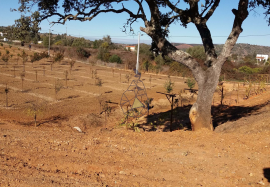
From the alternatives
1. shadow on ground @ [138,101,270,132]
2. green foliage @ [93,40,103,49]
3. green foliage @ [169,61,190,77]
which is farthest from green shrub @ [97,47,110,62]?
shadow on ground @ [138,101,270,132]

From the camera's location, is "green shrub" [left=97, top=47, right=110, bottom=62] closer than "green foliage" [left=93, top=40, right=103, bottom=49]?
Yes

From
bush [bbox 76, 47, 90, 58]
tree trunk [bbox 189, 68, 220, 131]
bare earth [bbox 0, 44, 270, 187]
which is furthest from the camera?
bush [bbox 76, 47, 90, 58]

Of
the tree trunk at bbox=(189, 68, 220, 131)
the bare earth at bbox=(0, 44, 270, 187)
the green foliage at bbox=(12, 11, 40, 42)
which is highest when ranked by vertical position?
the green foliage at bbox=(12, 11, 40, 42)

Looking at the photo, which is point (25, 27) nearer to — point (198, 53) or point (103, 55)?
point (198, 53)

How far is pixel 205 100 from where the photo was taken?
668 centimetres

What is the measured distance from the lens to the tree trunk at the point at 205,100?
6621 mm

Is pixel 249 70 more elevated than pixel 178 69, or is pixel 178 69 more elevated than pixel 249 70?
pixel 249 70

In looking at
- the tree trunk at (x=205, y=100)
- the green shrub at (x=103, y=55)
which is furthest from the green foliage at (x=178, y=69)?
the tree trunk at (x=205, y=100)

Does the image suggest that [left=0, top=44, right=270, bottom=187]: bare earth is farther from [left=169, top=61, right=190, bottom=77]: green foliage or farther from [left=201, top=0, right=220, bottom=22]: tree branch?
[left=169, top=61, right=190, bottom=77]: green foliage

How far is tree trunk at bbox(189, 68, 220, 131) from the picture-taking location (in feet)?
21.7

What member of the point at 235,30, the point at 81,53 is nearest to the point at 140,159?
the point at 235,30

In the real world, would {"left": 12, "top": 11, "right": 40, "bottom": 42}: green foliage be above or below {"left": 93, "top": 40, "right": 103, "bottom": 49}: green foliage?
below

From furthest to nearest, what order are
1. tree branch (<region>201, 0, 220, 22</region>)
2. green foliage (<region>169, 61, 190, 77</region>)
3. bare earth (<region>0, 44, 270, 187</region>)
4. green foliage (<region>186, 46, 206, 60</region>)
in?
green foliage (<region>186, 46, 206, 60</region>) < green foliage (<region>169, 61, 190, 77</region>) < tree branch (<region>201, 0, 220, 22</region>) < bare earth (<region>0, 44, 270, 187</region>)

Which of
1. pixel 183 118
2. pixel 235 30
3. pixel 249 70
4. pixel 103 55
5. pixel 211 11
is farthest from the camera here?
pixel 103 55
